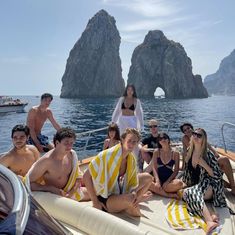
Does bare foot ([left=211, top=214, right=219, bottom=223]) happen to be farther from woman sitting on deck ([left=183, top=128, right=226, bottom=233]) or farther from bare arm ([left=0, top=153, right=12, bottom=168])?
bare arm ([left=0, top=153, right=12, bottom=168])

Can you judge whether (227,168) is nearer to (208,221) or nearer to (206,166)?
(206,166)

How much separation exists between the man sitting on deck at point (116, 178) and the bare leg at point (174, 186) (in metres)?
1.01

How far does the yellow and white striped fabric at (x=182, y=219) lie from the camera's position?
144 inches

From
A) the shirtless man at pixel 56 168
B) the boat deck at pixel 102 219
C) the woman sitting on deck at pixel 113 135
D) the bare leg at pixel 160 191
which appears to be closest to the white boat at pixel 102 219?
the boat deck at pixel 102 219

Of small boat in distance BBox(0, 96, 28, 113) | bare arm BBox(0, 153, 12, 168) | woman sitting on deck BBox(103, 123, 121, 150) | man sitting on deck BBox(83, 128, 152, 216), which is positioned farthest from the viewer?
small boat in distance BBox(0, 96, 28, 113)

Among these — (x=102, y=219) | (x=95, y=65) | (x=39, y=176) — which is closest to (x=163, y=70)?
(x=95, y=65)

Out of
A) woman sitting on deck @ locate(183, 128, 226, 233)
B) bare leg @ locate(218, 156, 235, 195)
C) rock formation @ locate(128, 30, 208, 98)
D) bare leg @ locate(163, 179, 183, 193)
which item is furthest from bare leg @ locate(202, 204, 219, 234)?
rock formation @ locate(128, 30, 208, 98)

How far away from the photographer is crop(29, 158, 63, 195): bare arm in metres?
3.47

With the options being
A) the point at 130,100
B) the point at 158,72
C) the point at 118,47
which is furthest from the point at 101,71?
the point at 130,100

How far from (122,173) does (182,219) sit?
978 millimetres

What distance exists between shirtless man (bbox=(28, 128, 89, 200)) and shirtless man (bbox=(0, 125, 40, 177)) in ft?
1.86

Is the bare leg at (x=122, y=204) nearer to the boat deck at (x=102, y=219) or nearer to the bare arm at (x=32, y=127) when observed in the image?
the boat deck at (x=102, y=219)

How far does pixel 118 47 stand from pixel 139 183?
13846 cm

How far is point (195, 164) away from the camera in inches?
171
